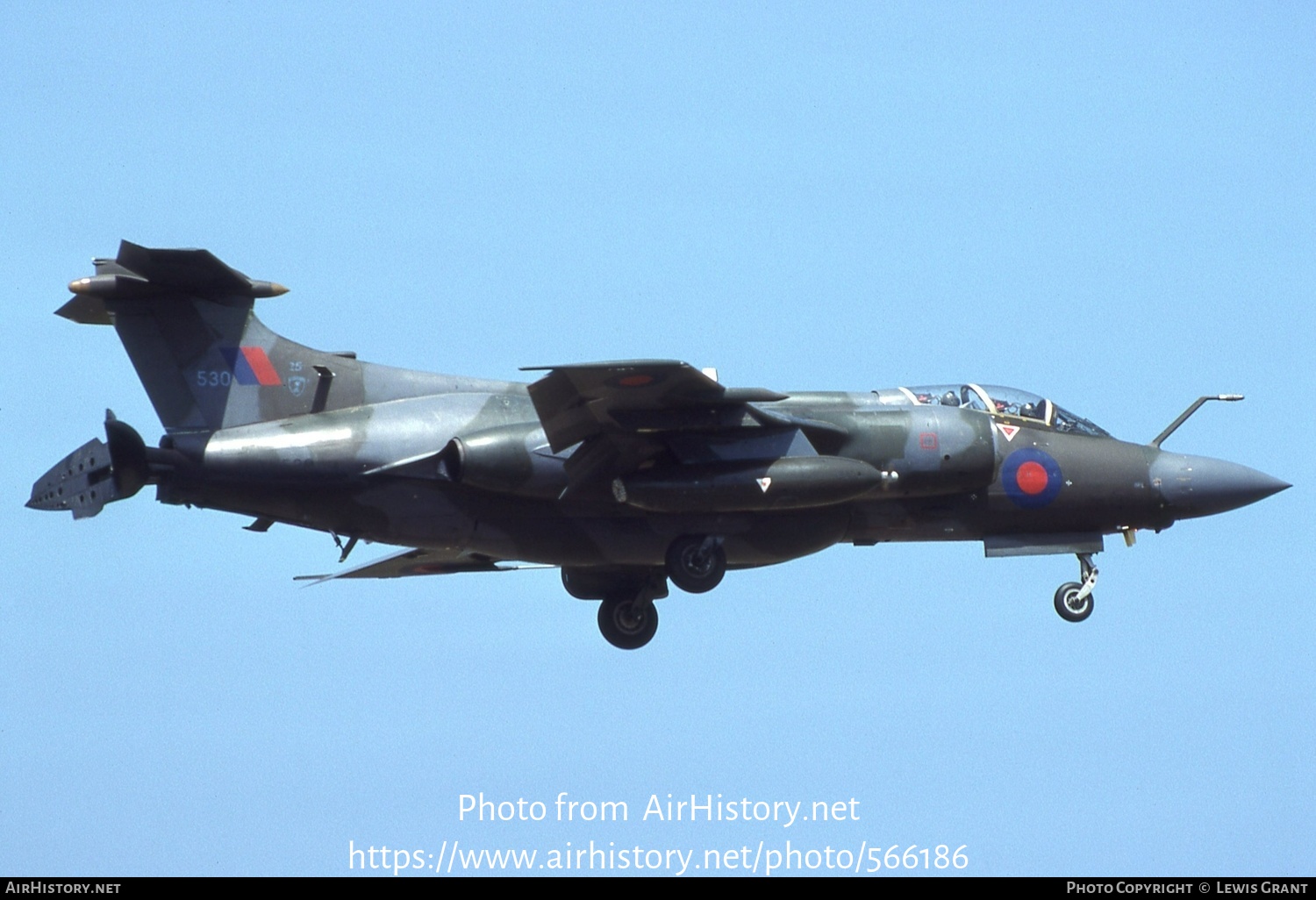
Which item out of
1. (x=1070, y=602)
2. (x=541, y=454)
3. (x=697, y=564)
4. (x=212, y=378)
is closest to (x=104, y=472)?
(x=212, y=378)

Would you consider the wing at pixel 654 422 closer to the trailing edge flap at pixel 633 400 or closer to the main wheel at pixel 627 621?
the trailing edge flap at pixel 633 400

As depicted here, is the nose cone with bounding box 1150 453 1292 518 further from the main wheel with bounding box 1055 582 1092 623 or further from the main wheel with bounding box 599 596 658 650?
the main wheel with bounding box 599 596 658 650

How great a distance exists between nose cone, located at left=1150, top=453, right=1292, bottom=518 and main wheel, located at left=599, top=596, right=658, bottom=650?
256 inches

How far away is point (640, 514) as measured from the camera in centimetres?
2458

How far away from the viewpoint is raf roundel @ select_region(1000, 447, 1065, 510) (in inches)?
993

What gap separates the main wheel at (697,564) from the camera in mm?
24391

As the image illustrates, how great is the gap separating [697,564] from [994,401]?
14.1 ft

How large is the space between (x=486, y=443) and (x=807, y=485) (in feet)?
12.0

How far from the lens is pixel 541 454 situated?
23.5 meters

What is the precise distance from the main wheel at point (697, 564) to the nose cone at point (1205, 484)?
5.68 m

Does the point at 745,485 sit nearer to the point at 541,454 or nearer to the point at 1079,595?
the point at 541,454

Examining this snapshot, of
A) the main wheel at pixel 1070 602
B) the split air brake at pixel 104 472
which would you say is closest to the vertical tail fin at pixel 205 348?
the split air brake at pixel 104 472
